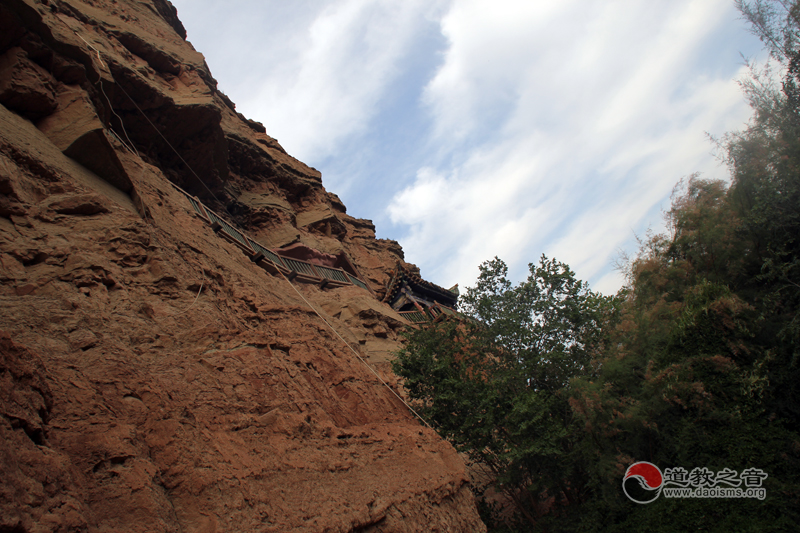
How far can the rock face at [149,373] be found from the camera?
2.89 meters

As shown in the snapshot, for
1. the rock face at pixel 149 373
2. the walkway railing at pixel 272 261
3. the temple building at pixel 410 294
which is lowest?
the rock face at pixel 149 373

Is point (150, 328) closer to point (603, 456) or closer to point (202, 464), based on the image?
point (202, 464)

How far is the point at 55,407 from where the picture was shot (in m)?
3.09

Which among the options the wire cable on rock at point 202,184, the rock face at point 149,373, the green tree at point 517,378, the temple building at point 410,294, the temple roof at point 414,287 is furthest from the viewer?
the temple roof at point 414,287

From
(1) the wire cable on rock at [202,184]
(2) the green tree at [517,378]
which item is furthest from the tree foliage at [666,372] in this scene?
(1) the wire cable on rock at [202,184]

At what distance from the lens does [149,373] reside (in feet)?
13.3

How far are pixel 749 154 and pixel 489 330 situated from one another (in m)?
7.28

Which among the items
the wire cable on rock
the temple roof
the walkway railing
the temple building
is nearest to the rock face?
the wire cable on rock

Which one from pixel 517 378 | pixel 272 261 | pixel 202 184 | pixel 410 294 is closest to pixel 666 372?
pixel 517 378

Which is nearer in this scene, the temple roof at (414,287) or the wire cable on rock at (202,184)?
the wire cable on rock at (202,184)

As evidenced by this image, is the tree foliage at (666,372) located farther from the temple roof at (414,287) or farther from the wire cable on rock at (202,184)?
the temple roof at (414,287)

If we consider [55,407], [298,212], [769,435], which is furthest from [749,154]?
[298,212]

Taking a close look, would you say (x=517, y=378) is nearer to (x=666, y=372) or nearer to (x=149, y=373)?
(x=666, y=372)

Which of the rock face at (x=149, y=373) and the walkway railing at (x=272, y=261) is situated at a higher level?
the walkway railing at (x=272, y=261)
